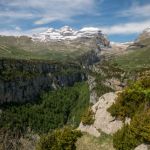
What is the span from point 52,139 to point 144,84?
17.0 metres

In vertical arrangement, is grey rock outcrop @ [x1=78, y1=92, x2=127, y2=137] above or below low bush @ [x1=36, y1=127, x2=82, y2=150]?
above

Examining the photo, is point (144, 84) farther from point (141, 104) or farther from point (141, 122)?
point (141, 122)

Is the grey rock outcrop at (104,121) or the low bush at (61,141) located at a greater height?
the grey rock outcrop at (104,121)

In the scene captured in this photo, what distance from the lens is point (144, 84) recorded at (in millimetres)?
59281

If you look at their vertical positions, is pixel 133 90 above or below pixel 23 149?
above

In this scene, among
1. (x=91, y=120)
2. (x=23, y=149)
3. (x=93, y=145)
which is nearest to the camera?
(x=93, y=145)

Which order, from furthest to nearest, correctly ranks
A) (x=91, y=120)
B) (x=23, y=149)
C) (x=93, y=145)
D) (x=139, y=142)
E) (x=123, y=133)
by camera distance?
(x=23, y=149), (x=91, y=120), (x=93, y=145), (x=123, y=133), (x=139, y=142)

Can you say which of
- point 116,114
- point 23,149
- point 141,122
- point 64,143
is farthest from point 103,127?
point 23,149

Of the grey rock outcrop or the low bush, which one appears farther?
the grey rock outcrop

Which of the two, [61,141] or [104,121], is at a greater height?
[104,121]

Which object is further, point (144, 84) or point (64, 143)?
point (144, 84)

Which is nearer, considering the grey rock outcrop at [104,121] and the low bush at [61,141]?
the low bush at [61,141]

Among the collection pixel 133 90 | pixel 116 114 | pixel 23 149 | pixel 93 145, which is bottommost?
pixel 23 149

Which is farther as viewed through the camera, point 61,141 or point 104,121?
point 104,121
